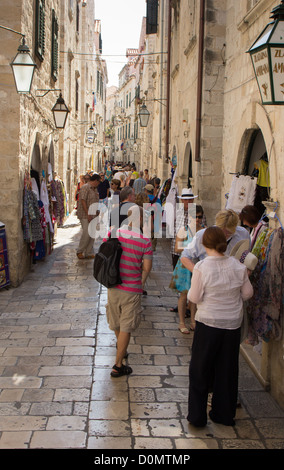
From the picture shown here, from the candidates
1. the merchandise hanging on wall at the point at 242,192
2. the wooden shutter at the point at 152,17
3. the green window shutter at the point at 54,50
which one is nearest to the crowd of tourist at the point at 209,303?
the merchandise hanging on wall at the point at 242,192

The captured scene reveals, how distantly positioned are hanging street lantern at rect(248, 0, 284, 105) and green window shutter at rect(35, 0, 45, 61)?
23.4ft

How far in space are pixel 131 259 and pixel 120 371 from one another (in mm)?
1158

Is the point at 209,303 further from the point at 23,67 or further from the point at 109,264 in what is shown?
the point at 23,67

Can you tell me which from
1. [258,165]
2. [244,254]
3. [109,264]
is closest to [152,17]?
[258,165]

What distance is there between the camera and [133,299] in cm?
504

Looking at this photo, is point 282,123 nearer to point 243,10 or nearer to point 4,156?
point 243,10

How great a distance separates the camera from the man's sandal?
16.9ft

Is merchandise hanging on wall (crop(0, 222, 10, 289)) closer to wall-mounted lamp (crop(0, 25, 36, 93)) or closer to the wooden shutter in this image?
wall-mounted lamp (crop(0, 25, 36, 93))

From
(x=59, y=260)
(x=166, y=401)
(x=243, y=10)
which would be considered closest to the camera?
(x=166, y=401)

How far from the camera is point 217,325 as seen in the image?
4.07 meters

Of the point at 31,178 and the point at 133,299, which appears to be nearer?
the point at 133,299

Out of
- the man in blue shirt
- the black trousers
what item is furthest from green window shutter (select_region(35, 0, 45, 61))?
the black trousers

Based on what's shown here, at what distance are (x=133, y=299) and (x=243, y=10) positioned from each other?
445cm

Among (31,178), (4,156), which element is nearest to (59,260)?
(31,178)
